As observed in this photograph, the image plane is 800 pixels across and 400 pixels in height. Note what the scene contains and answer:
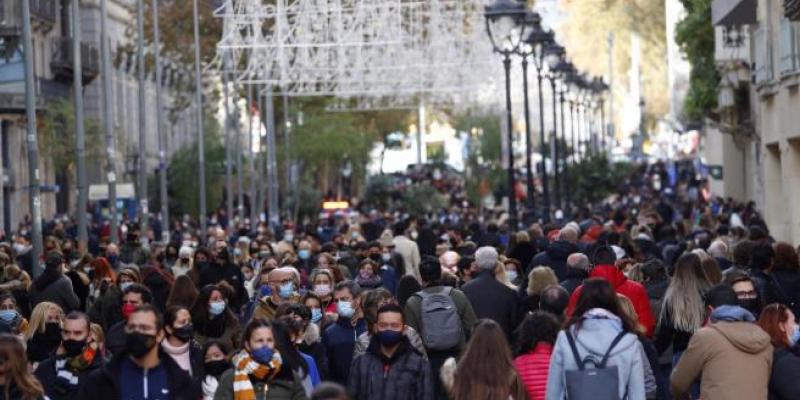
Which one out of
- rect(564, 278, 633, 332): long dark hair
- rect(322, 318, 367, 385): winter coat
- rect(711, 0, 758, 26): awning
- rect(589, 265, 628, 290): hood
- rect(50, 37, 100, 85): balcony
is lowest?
rect(322, 318, 367, 385): winter coat

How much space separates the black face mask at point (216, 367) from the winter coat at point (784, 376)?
9.61 ft

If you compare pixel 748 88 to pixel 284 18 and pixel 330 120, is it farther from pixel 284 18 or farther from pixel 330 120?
pixel 330 120

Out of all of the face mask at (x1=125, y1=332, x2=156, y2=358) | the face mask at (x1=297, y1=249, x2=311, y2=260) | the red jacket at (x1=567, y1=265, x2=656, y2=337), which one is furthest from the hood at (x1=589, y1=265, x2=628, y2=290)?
the face mask at (x1=297, y1=249, x2=311, y2=260)

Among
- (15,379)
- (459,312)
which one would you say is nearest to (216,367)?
(15,379)

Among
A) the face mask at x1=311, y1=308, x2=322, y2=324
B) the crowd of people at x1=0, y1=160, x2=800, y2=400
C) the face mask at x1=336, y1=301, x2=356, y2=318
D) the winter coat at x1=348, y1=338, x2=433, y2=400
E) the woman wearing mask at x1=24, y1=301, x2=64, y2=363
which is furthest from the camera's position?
the face mask at x1=311, y1=308, x2=322, y2=324

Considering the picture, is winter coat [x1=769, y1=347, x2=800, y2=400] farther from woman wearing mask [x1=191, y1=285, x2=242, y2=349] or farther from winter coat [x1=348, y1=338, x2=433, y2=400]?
woman wearing mask [x1=191, y1=285, x2=242, y2=349]

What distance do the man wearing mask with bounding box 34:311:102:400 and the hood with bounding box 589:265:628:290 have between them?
4.65m

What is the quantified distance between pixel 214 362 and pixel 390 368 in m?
0.97

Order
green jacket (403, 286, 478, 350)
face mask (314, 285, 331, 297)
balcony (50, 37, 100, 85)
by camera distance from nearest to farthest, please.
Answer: green jacket (403, 286, 478, 350) < face mask (314, 285, 331, 297) < balcony (50, 37, 100, 85)

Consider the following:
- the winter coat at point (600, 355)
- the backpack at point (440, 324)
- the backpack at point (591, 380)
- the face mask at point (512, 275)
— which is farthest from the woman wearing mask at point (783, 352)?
the face mask at point (512, 275)

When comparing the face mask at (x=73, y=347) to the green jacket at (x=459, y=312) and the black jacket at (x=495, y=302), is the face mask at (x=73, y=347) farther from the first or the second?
the black jacket at (x=495, y=302)

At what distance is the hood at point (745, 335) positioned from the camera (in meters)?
11.8

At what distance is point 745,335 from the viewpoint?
11.8 meters

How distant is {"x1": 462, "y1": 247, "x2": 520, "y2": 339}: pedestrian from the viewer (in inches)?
656
